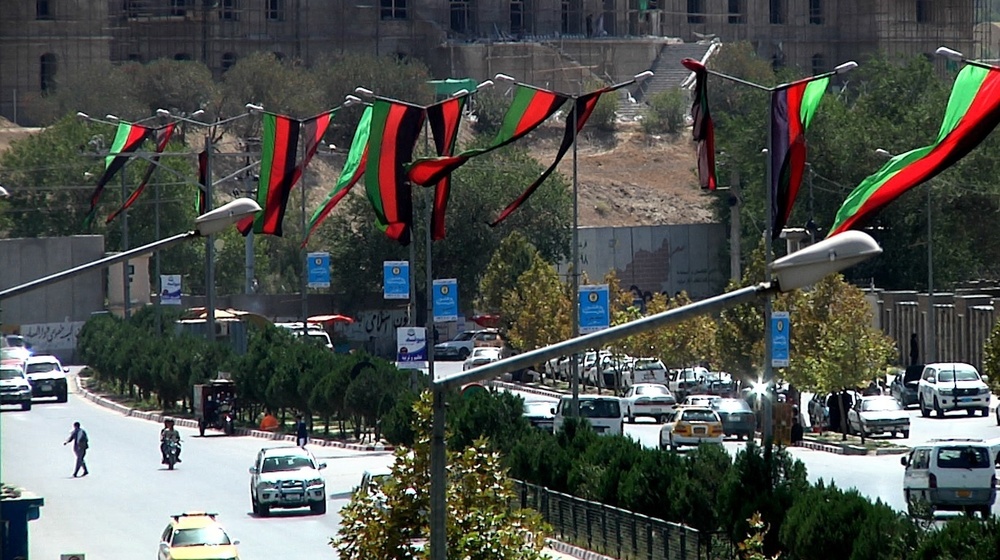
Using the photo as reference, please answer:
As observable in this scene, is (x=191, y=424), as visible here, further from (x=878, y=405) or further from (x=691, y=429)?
(x=878, y=405)

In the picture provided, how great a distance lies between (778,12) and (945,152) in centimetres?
10734

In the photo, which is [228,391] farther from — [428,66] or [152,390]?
[428,66]

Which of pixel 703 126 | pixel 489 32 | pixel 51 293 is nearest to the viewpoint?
pixel 703 126

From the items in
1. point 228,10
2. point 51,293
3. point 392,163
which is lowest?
point 51,293

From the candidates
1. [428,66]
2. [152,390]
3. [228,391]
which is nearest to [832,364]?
[228,391]

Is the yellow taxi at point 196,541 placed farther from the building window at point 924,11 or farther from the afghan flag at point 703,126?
the building window at point 924,11

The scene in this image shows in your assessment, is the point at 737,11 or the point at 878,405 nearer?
the point at 878,405

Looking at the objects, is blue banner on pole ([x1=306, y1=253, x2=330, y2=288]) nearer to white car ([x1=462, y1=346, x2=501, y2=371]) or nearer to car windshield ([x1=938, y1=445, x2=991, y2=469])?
white car ([x1=462, y1=346, x2=501, y2=371])

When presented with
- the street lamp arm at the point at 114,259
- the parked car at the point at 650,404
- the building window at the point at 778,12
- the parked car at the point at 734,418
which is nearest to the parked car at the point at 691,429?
the parked car at the point at 734,418

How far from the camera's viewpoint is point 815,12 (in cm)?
12600

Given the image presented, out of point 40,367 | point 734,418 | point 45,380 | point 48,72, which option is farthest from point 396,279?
point 48,72

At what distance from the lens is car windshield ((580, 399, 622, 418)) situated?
42.8 metres

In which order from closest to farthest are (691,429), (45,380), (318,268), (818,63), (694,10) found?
1. (691,429)
2. (318,268)
3. (45,380)
4. (694,10)
5. (818,63)

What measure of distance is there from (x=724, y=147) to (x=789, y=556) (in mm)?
72364
